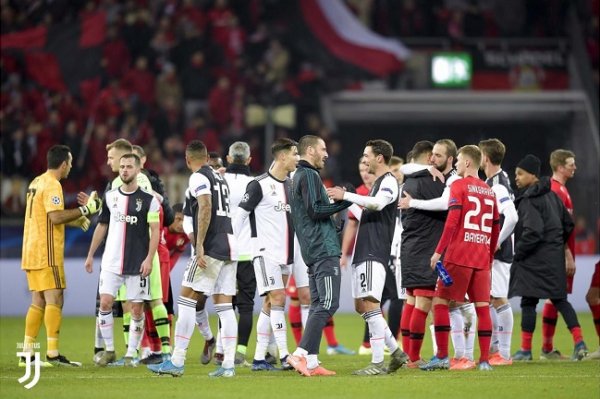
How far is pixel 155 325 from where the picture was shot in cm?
1216

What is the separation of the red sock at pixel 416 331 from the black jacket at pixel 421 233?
27cm

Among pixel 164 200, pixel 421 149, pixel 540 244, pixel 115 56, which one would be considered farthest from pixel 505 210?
pixel 115 56

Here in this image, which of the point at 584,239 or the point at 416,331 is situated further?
the point at 584,239

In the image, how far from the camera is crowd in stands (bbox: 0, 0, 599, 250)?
23531 millimetres

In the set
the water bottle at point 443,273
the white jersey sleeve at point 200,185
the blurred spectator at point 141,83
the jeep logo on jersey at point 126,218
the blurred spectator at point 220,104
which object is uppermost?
the blurred spectator at point 141,83

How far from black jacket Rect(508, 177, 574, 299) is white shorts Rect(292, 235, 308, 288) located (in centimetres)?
257

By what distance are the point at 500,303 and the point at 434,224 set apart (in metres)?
1.65

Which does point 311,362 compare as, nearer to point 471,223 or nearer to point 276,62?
point 471,223

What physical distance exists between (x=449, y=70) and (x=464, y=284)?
1556 centimetres

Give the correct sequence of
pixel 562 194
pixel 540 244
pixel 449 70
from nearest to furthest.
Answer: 1. pixel 540 244
2. pixel 562 194
3. pixel 449 70

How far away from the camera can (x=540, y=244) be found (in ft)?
42.6

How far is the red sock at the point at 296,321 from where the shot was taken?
43.9 ft

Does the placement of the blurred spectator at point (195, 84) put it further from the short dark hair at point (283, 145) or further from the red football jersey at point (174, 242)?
the short dark hair at point (283, 145)

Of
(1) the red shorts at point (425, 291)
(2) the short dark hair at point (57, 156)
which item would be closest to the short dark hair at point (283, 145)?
(1) the red shorts at point (425, 291)
